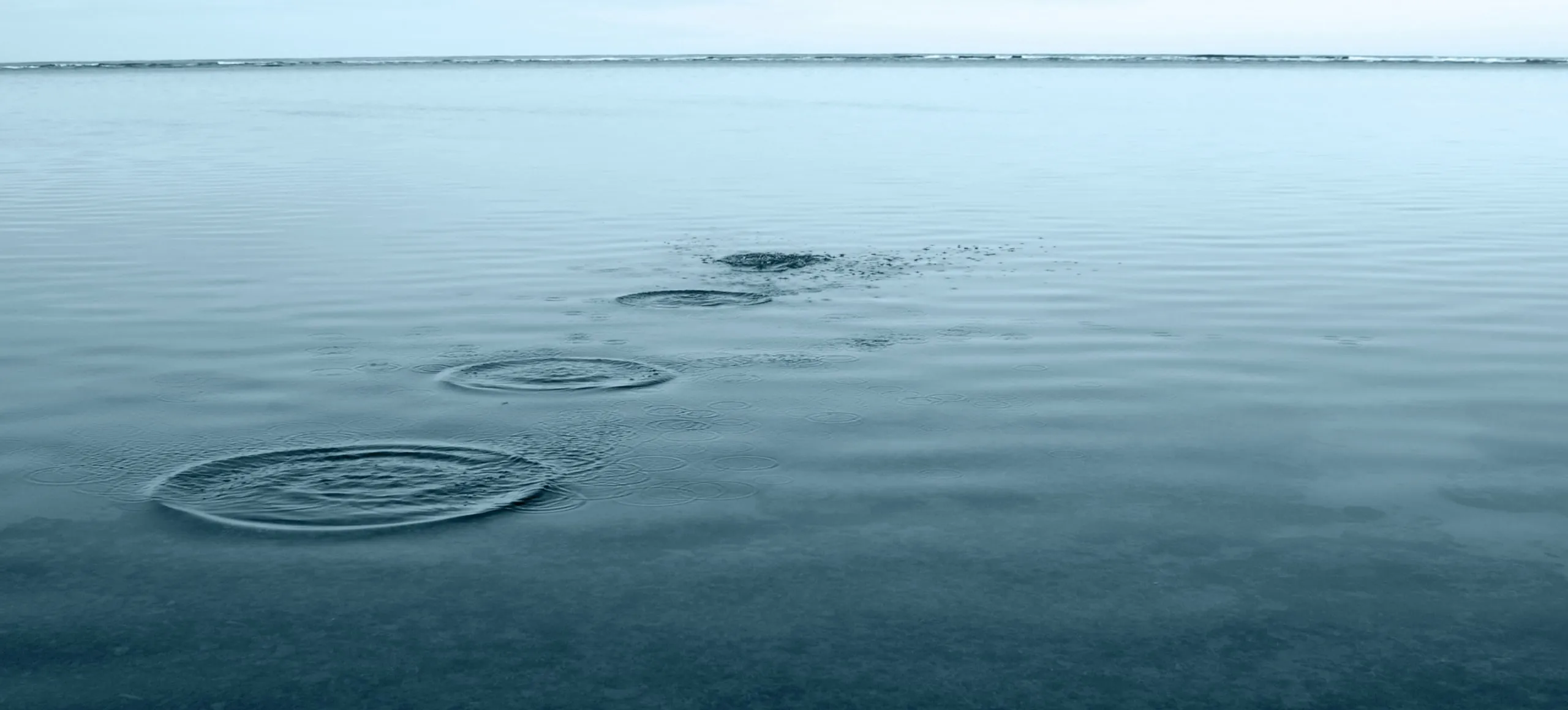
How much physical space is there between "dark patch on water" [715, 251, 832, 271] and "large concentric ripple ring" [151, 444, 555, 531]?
10.5 meters

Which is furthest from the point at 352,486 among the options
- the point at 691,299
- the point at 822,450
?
the point at 691,299

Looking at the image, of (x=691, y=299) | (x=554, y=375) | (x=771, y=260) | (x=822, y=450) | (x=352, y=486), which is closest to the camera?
(x=352, y=486)

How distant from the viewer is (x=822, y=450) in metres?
11.6

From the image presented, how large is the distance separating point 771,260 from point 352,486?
12.2 m

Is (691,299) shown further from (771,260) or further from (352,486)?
(352,486)

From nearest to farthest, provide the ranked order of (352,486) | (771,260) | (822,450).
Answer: (352,486), (822,450), (771,260)

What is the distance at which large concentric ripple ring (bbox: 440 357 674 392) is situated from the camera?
13.7m

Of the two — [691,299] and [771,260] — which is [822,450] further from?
[771,260]

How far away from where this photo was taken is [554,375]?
14172 millimetres

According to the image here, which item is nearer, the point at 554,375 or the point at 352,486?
the point at 352,486

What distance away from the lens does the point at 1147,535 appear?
959 centimetres

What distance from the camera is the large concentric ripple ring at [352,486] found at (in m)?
9.83

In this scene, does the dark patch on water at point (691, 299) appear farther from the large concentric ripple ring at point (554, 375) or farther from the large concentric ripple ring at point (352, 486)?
the large concentric ripple ring at point (352, 486)

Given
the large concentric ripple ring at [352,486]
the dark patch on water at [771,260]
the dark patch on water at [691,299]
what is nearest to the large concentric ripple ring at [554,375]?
the large concentric ripple ring at [352,486]
